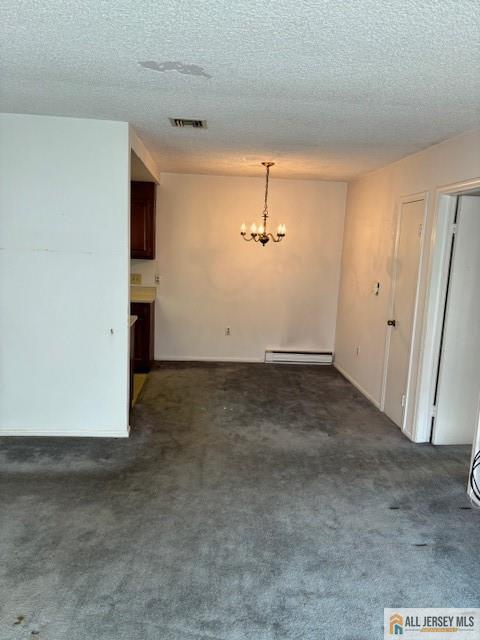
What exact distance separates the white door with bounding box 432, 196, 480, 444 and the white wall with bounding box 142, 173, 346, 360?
9.04 ft

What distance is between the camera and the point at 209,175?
6.05m

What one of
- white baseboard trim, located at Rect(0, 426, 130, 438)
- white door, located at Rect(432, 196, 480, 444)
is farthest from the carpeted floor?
white door, located at Rect(432, 196, 480, 444)

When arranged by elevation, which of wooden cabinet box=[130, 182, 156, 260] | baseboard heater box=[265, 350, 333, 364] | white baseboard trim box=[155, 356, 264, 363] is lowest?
white baseboard trim box=[155, 356, 264, 363]

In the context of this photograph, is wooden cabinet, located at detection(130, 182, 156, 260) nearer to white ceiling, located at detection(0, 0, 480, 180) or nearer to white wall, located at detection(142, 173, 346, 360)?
white wall, located at detection(142, 173, 346, 360)

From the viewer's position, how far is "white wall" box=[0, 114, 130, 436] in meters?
3.47

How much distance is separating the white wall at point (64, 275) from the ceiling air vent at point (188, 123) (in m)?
0.40

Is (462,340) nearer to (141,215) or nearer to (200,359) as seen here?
(200,359)

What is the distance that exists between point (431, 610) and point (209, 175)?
530 cm

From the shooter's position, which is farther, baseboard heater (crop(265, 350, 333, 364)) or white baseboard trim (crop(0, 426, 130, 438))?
baseboard heater (crop(265, 350, 333, 364))

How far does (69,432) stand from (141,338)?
6.89 ft

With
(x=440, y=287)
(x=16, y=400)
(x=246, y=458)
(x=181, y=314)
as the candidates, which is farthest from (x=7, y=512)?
(x=181, y=314)

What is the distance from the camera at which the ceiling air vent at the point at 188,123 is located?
3.32 m

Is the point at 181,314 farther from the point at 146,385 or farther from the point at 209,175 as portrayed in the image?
the point at 209,175

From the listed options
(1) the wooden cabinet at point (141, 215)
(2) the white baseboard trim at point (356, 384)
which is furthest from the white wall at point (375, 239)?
(1) the wooden cabinet at point (141, 215)
